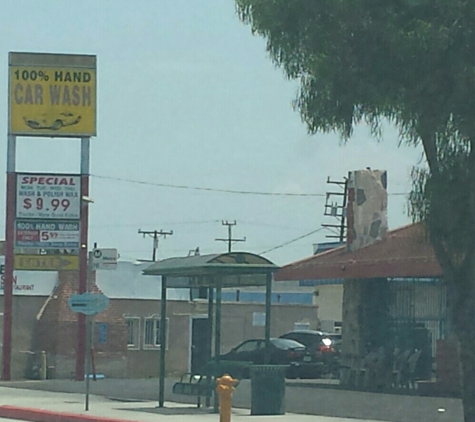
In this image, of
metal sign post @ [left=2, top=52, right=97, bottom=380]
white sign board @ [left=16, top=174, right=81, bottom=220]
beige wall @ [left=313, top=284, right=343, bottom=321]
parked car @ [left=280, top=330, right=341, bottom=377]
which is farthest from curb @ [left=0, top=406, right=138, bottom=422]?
beige wall @ [left=313, top=284, right=343, bottom=321]

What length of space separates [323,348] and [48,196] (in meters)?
10.2

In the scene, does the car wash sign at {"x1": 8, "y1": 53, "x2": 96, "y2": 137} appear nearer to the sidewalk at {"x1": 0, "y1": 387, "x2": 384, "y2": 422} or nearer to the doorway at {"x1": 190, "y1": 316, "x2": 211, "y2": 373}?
the doorway at {"x1": 190, "y1": 316, "x2": 211, "y2": 373}

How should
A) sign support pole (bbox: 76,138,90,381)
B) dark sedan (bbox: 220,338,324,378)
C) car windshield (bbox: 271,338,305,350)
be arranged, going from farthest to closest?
car windshield (bbox: 271,338,305,350) < dark sedan (bbox: 220,338,324,378) < sign support pole (bbox: 76,138,90,381)

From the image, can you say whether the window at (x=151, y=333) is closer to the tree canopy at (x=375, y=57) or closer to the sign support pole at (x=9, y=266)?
the sign support pole at (x=9, y=266)

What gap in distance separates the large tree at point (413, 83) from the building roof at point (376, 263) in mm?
8905

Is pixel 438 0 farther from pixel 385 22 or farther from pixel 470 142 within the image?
pixel 470 142

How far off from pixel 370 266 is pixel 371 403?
4.65 meters

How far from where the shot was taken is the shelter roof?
2366 centimetres

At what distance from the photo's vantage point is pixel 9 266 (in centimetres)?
3975

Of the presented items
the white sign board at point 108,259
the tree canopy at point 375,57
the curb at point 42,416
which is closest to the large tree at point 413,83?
the tree canopy at point 375,57

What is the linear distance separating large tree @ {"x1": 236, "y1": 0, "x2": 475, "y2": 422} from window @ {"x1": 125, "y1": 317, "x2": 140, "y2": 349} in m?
28.9

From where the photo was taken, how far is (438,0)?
17.7 meters

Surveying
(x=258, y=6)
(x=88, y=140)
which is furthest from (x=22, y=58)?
(x=258, y=6)


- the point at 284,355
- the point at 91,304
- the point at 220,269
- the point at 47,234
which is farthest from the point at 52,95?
the point at 220,269
